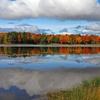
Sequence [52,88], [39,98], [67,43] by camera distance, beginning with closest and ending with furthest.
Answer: [39,98], [52,88], [67,43]

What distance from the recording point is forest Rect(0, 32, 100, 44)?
157000 millimetres

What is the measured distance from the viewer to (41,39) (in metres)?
160

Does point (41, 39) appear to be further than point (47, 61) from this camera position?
Yes

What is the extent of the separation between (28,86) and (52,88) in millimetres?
1842

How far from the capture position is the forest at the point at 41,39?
157 m

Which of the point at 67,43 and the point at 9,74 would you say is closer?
the point at 9,74

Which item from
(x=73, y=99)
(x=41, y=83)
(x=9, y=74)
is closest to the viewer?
(x=73, y=99)

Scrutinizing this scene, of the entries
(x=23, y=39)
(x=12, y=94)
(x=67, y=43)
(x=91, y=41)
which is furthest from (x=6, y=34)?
(x=12, y=94)

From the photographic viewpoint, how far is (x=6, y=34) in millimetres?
161000

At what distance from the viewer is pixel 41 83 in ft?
81.0

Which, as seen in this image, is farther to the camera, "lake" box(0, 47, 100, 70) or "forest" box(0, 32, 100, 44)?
"forest" box(0, 32, 100, 44)

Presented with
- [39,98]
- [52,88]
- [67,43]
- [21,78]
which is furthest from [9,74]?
[67,43]

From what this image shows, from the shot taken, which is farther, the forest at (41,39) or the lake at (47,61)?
the forest at (41,39)

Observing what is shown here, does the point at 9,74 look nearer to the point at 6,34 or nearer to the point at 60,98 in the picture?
the point at 60,98
